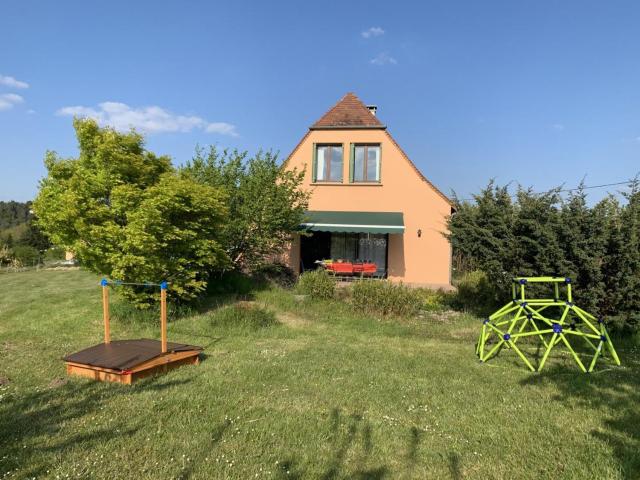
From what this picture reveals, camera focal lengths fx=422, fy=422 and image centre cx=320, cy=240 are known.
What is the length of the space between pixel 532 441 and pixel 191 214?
921 cm

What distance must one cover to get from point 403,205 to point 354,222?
2.90m

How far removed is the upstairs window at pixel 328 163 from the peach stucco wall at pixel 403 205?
0.35 meters

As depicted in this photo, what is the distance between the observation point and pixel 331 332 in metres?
10.7

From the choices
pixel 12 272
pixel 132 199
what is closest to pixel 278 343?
pixel 132 199

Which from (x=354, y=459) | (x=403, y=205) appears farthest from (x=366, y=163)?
(x=354, y=459)

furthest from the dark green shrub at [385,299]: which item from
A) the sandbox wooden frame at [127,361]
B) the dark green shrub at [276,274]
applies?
the sandbox wooden frame at [127,361]

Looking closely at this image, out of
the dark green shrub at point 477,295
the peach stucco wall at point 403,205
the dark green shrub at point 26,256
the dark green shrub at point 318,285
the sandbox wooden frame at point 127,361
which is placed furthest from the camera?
the dark green shrub at point 26,256

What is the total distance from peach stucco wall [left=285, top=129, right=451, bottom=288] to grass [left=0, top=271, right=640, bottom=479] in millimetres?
10104

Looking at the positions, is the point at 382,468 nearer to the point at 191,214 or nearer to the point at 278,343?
the point at 278,343

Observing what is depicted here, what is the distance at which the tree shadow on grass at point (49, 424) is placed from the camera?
404 centimetres

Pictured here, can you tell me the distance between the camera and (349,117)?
19969mm

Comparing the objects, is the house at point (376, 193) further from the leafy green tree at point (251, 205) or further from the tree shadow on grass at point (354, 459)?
the tree shadow on grass at point (354, 459)

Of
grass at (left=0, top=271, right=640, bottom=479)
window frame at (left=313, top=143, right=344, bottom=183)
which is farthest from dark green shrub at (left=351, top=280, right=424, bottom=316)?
window frame at (left=313, top=143, right=344, bottom=183)

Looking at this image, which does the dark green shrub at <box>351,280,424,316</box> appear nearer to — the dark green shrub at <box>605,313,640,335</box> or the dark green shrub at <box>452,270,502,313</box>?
the dark green shrub at <box>452,270,502,313</box>
